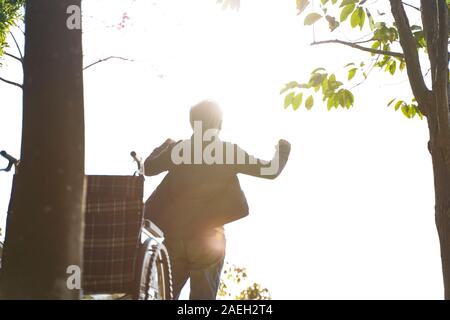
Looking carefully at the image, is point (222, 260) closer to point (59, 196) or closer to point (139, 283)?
point (139, 283)

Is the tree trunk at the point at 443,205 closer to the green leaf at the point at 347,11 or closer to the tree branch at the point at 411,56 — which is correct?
the tree branch at the point at 411,56

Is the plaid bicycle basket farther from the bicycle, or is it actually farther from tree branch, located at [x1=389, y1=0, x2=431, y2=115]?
tree branch, located at [x1=389, y1=0, x2=431, y2=115]

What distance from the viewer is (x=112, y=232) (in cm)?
396

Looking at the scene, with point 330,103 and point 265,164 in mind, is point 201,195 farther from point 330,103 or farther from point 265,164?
point 330,103

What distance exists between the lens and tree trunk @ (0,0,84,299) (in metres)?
3.29

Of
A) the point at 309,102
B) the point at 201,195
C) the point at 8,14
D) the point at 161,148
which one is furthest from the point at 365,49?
the point at 8,14

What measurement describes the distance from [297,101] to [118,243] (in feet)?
9.10

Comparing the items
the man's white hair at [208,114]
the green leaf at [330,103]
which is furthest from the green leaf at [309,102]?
the man's white hair at [208,114]

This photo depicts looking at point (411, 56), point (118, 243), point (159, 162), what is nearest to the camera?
point (118, 243)

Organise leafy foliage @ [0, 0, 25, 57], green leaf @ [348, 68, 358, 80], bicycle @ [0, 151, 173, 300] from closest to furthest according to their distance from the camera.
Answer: bicycle @ [0, 151, 173, 300] → green leaf @ [348, 68, 358, 80] → leafy foliage @ [0, 0, 25, 57]

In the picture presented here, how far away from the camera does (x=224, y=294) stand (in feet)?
115

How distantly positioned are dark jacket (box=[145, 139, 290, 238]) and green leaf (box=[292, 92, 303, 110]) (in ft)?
4.80

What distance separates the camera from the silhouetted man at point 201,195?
177 inches

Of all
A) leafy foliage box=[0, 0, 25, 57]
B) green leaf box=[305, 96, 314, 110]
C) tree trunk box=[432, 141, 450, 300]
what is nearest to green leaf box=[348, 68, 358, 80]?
green leaf box=[305, 96, 314, 110]
